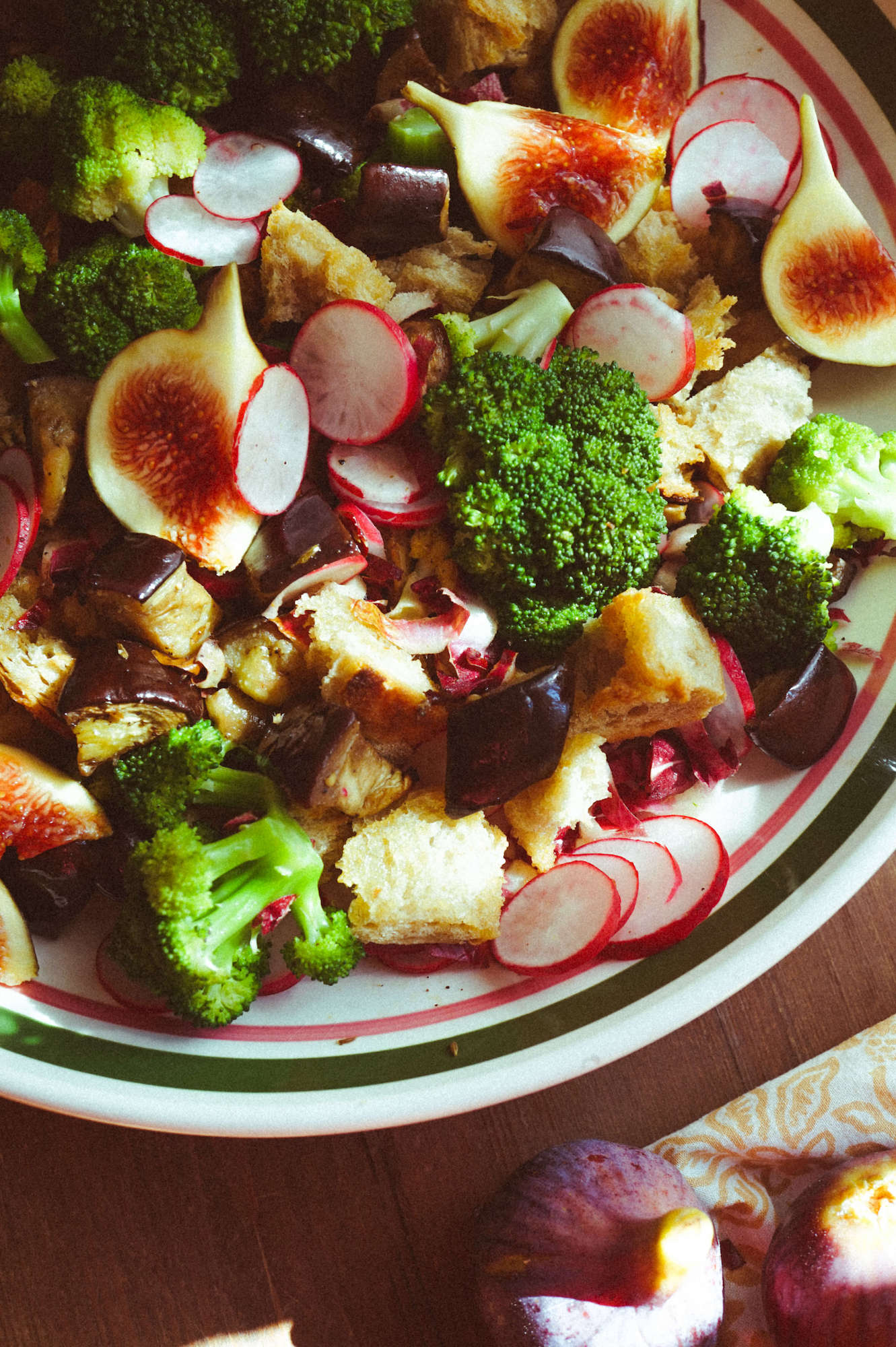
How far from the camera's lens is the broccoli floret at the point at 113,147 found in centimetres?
210

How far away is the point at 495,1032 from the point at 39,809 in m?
1.05

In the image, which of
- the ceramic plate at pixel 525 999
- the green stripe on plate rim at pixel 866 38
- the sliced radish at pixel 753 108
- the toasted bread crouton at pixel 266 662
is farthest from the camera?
the sliced radish at pixel 753 108

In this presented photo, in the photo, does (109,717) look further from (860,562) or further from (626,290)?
(860,562)

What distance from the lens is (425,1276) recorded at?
236 centimetres

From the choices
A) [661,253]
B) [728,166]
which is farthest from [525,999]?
[728,166]

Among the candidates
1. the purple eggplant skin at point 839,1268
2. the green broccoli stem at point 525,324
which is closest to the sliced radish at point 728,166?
the green broccoli stem at point 525,324

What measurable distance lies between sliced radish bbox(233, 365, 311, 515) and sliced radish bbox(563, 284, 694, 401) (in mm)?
643

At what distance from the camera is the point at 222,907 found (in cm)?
203

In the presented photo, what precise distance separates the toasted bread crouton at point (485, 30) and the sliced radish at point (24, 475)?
4.45 feet

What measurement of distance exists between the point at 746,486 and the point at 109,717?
148 centimetres

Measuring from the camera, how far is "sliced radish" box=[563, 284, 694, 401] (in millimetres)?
2207

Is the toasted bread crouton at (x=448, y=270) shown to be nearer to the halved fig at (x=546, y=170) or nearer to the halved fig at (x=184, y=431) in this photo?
the halved fig at (x=546, y=170)

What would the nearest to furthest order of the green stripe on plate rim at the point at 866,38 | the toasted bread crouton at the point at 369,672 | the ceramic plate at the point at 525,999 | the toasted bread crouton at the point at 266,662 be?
the ceramic plate at the point at 525,999 → the toasted bread crouton at the point at 369,672 → the toasted bread crouton at the point at 266,662 → the green stripe on plate rim at the point at 866,38

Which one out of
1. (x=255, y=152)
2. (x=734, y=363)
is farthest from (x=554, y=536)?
(x=255, y=152)
